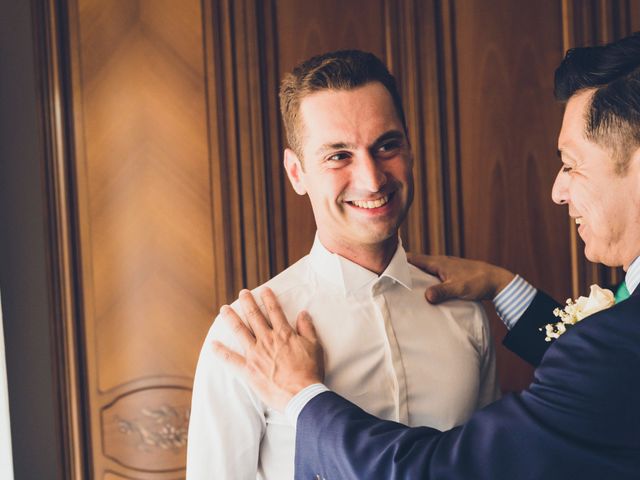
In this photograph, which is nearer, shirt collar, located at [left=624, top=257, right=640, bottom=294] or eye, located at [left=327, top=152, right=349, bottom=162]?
shirt collar, located at [left=624, top=257, right=640, bottom=294]

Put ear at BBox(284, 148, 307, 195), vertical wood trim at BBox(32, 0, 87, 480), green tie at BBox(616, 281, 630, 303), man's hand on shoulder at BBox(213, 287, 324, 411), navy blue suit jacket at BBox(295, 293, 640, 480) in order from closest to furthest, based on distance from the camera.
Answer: navy blue suit jacket at BBox(295, 293, 640, 480) < man's hand on shoulder at BBox(213, 287, 324, 411) < ear at BBox(284, 148, 307, 195) < green tie at BBox(616, 281, 630, 303) < vertical wood trim at BBox(32, 0, 87, 480)

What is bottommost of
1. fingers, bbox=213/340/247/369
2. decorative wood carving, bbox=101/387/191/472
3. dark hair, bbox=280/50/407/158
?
decorative wood carving, bbox=101/387/191/472

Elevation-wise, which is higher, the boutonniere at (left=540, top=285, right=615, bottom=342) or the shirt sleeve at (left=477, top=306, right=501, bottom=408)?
the boutonniere at (left=540, top=285, right=615, bottom=342)

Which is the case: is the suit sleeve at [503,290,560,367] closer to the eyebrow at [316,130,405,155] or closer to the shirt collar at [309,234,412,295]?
the shirt collar at [309,234,412,295]

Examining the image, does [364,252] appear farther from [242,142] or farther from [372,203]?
[242,142]

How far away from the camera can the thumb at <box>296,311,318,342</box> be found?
1.52 m

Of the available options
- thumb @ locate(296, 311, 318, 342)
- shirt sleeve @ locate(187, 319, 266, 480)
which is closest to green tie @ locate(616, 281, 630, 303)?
thumb @ locate(296, 311, 318, 342)

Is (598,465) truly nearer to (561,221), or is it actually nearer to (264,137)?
(561,221)

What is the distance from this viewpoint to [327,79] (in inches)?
60.8

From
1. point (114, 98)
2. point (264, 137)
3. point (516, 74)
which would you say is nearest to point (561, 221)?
point (516, 74)

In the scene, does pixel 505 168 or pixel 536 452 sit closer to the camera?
pixel 536 452

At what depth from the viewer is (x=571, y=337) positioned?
1.24m

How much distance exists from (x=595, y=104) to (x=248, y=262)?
4.21 ft

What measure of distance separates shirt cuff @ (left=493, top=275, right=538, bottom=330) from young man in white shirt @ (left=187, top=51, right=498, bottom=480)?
32 cm
